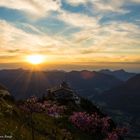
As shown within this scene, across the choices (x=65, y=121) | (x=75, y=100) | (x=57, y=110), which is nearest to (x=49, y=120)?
(x=65, y=121)

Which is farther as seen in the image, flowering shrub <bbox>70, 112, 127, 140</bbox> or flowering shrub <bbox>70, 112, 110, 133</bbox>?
flowering shrub <bbox>70, 112, 110, 133</bbox>

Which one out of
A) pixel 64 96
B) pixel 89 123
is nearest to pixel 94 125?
pixel 89 123

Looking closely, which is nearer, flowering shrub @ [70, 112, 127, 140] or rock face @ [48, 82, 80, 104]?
flowering shrub @ [70, 112, 127, 140]

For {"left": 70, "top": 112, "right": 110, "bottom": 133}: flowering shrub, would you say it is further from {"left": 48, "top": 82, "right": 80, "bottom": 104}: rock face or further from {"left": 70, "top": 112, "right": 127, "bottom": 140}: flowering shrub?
{"left": 48, "top": 82, "right": 80, "bottom": 104}: rock face

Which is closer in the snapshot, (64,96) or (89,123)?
Result: (89,123)

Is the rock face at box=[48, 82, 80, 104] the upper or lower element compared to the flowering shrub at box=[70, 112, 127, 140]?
lower

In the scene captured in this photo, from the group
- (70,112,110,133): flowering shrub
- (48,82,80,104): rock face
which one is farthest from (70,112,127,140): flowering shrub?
(48,82,80,104): rock face

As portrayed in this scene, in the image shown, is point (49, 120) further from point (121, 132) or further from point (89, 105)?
point (89, 105)

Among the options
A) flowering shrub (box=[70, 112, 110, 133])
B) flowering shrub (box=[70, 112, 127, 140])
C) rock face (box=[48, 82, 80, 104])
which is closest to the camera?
flowering shrub (box=[70, 112, 127, 140])

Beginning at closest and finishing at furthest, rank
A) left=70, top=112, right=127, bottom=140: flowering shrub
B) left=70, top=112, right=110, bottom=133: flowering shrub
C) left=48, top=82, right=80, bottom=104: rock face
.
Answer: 1. left=70, top=112, right=127, bottom=140: flowering shrub
2. left=70, top=112, right=110, bottom=133: flowering shrub
3. left=48, top=82, right=80, bottom=104: rock face

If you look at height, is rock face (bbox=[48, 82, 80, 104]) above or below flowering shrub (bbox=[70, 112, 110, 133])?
below

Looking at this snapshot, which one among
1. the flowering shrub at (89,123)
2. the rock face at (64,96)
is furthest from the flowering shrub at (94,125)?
the rock face at (64,96)

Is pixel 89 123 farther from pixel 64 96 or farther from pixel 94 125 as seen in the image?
pixel 64 96

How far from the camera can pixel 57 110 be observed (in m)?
21.5
